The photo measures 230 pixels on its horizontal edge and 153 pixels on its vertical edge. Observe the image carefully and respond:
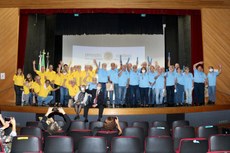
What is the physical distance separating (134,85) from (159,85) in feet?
2.95

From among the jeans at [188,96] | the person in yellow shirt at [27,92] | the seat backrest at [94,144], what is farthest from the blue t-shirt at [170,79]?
the seat backrest at [94,144]

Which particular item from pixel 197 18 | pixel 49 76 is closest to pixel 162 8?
pixel 197 18

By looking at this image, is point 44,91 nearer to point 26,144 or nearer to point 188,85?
point 188,85

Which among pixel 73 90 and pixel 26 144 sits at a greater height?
pixel 73 90

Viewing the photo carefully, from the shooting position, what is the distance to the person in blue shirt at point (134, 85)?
37.1 ft

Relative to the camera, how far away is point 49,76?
1201cm

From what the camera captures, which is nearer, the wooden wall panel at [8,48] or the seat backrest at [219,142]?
the seat backrest at [219,142]

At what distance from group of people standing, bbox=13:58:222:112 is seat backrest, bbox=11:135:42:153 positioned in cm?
621

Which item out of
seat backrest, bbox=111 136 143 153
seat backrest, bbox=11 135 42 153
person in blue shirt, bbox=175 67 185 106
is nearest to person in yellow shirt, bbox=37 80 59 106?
person in blue shirt, bbox=175 67 185 106

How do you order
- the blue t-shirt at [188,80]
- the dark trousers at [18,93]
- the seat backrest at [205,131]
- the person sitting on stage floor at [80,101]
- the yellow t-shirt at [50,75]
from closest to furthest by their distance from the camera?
1. the seat backrest at [205,131]
2. the person sitting on stage floor at [80,101]
3. the blue t-shirt at [188,80]
4. the dark trousers at [18,93]
5. the yellow t-shirt at [50,75]

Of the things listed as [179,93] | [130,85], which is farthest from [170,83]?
[130,85]

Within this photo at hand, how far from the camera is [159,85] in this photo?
11266 millimetres

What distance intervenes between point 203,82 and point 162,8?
3.35 meters

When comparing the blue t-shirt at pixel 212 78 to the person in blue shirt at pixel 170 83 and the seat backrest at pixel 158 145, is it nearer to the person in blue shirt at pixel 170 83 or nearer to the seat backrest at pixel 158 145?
the person in blue shirt at pixel 170 83
